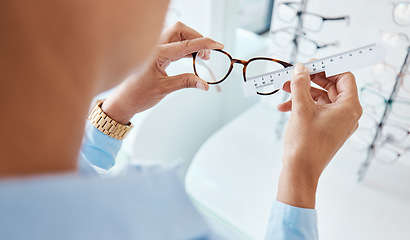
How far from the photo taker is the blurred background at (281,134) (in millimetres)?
691

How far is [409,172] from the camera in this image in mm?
805

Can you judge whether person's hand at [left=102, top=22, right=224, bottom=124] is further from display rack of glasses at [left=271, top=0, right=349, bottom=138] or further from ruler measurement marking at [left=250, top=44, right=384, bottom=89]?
display rack of glasses at [left=271, top=0, right=349, bottom=138]

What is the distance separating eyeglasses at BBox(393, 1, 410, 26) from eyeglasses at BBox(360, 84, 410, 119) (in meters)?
0.15

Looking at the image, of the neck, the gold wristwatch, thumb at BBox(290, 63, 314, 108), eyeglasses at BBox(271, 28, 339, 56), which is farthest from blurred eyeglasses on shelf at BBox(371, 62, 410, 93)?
the neck

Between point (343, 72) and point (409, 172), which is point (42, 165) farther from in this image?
point (409, 172)

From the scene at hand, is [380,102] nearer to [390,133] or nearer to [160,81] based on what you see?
[390,133]

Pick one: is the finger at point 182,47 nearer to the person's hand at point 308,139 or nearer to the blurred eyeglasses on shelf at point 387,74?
the person's hand at point 308,139

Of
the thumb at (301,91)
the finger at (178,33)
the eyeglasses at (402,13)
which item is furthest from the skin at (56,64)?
the eyeglasses at (402,13)

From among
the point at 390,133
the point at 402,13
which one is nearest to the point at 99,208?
the point at 402,13

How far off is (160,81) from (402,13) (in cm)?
47

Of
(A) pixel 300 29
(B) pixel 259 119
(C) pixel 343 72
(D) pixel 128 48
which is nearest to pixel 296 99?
(C) pixel 343 72

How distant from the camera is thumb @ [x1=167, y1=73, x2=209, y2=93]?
583 millimetres

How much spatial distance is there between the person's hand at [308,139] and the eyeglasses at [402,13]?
0.88 ft

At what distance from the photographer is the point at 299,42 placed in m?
0.82
